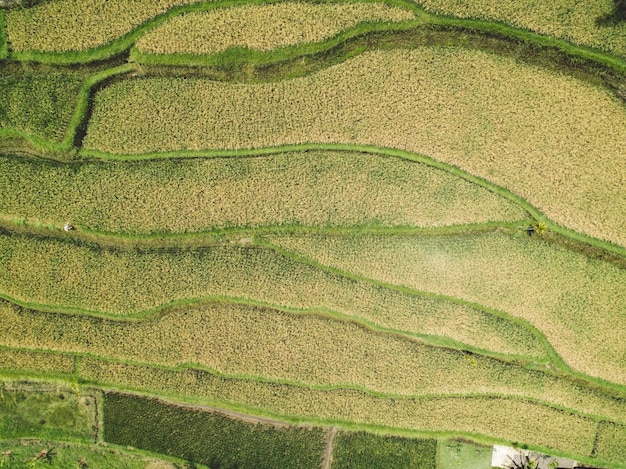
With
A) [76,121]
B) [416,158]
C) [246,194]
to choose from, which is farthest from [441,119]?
[76,121]

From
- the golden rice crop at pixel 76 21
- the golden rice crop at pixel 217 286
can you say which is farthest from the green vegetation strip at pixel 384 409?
the golden rice crop at pixel 76 21

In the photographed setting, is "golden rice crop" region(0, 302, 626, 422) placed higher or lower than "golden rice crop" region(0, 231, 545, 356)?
lower

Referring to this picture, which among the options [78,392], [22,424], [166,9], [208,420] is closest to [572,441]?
[208,420]

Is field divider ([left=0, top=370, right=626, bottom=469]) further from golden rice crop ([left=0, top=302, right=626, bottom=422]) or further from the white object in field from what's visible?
golden rice crop ([left=0, top=302, right=626, bottom=422])

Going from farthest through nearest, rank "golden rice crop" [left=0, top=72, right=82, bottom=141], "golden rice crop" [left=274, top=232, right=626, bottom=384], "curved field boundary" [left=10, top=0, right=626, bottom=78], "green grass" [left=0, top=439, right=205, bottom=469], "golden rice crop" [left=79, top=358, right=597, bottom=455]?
"green grass" [left=0, top=439, right=205, bottom=469] < "golden rice crop" [left=79, top=358, right=597, bottom=455] < "golden rice crop" [left=0, top=72, right=82, bottom=141] < "golden rice crop" [left=274, top=232, right=626, bottom=384] < "curved field boundary" [left=10, top=0, right=626, bottom=78]

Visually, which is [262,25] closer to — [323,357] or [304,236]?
[304,236]

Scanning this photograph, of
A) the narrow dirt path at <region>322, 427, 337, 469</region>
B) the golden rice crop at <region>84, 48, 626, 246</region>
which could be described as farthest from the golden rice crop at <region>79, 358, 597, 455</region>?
the golden rice crop at <region>84, 48, 626, 246</region>
